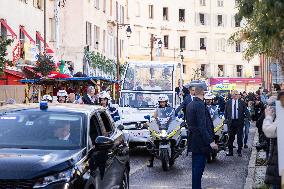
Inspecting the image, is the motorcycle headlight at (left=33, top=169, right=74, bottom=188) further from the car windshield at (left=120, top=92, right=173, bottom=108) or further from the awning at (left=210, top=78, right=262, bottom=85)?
the awning at (left=210, top=78, right=262, bottom=85)

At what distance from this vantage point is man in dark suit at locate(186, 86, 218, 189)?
11039mm

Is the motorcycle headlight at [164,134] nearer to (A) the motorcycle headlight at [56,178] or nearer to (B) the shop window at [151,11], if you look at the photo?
(A) the motorcycle headlight at [56,178]

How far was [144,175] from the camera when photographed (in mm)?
14539

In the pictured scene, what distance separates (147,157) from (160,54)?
51848 millimetres

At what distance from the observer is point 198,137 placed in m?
11.1

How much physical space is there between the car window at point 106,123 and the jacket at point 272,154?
2.13m

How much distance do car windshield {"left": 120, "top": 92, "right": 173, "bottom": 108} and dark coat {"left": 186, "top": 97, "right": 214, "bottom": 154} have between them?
9.05 m

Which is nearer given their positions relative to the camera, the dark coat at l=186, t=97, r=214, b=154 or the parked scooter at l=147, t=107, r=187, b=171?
the dark coat at l=186, t=97, r=214, b=154

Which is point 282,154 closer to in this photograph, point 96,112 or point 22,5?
point 96,112

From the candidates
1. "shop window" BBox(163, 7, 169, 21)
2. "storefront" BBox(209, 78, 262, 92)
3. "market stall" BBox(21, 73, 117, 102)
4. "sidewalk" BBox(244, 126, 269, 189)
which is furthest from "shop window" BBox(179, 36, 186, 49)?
"sidewalk" BBox(244, 126, 269, 189)

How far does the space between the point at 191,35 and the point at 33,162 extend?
225 ft

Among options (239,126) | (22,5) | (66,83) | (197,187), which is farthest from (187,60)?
(197,187)

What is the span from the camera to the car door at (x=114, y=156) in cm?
857

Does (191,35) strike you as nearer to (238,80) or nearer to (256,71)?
(238,80)
